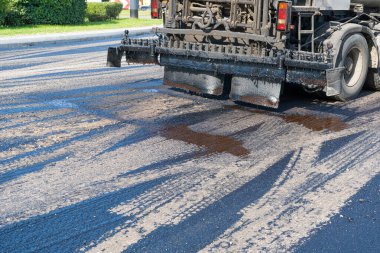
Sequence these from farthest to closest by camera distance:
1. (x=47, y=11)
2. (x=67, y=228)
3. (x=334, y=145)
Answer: (x=47, y=11) < (x=334, y=145) < (x=67, y=228)

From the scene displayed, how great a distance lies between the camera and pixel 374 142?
6.70 metres

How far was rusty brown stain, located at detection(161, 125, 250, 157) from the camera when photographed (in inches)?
246

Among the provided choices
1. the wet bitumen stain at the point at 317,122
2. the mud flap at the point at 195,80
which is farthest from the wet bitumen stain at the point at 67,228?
the mud flap at the point at 195,80

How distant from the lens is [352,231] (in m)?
4.34

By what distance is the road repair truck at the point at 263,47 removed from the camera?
7.49 metres

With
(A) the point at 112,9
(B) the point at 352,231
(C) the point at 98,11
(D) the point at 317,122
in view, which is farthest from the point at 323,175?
(A) the point at 112,9

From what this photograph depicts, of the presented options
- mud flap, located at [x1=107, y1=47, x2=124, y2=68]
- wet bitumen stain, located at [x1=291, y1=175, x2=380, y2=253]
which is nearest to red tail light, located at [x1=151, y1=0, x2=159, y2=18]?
mud flap, located at [x1=107, y1=47, x2=124, y2=68]

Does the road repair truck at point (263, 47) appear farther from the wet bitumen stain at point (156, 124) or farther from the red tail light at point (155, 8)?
the wet bitumen stain at point (156, 124)

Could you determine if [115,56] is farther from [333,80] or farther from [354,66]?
[354,66]

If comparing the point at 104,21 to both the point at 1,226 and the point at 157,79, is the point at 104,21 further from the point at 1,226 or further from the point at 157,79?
the point at 1,226

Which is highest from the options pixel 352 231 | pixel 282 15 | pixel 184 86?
pixel 282 15

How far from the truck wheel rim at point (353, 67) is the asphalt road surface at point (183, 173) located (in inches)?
15.0

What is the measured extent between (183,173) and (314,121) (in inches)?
113

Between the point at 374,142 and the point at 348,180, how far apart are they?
1508 mm
